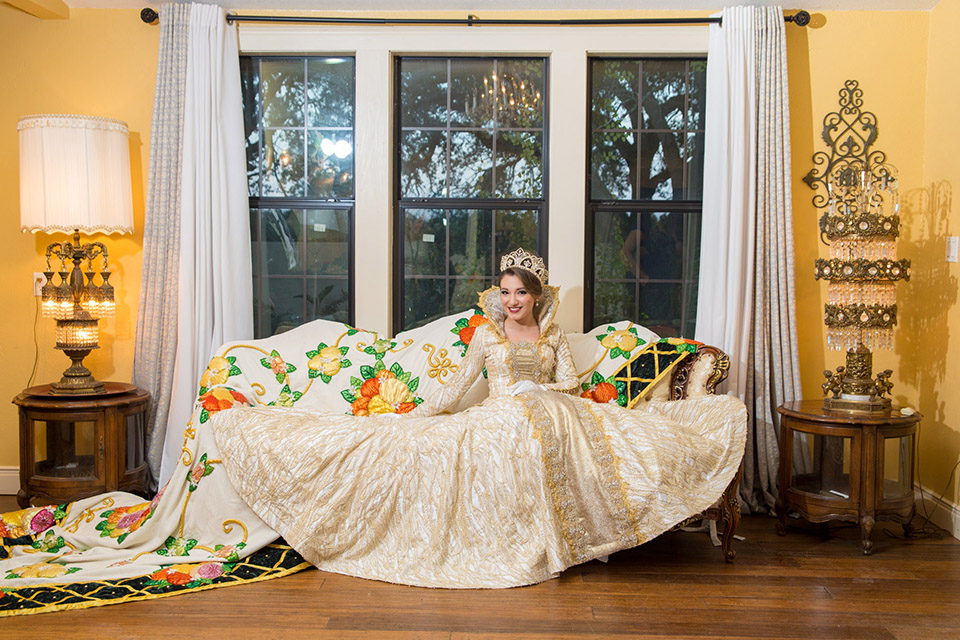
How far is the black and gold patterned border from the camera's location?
2688mm

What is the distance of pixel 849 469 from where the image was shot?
3.53 metres

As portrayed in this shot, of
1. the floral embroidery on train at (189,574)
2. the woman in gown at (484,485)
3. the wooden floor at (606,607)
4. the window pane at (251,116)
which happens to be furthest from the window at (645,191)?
the floral embroidery on train at (189,574)

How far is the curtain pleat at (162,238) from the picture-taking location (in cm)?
416

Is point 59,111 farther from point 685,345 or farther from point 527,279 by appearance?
Result: point 685,345

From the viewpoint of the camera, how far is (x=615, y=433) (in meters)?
3.13

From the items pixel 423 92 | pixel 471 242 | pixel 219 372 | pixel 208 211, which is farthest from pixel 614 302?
pixel 208 211

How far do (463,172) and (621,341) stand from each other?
53.5 inches

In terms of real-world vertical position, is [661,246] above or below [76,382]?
above

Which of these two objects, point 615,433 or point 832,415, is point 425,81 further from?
point 832,415

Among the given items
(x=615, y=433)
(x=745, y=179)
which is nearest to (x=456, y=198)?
(x=745, y=179)

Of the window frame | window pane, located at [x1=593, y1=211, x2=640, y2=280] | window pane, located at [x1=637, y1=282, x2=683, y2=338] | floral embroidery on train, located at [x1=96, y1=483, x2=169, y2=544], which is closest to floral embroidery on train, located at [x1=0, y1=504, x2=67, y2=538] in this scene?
floral embroidery on train, located at [x1=96, y1=483, x2=169, y2=544]

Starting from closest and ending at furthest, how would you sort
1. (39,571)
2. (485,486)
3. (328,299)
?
1. (39,571)
2. (485,486)
3. (328,299)

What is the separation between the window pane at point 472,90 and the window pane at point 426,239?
1.89 ft

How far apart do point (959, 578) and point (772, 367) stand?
1.34 m
